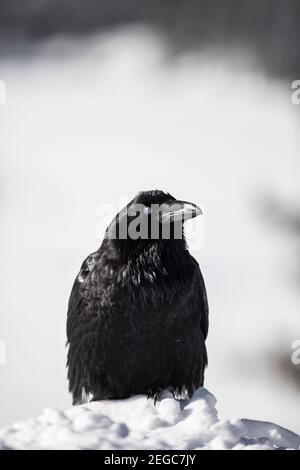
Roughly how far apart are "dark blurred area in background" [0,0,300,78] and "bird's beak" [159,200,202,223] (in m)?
1.32

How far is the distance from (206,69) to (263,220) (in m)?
1.16

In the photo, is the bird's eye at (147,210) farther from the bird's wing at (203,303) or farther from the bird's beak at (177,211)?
the bird's wing at (203,303)

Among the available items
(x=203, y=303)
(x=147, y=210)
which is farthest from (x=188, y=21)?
(x=203, y=303)

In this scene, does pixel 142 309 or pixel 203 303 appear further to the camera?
pixel 203 303

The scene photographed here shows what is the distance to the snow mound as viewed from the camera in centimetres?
272

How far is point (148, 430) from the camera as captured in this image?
9.27 ft

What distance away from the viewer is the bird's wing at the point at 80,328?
10.6ft

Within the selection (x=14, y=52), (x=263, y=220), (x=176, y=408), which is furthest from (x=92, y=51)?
(x=176, y=408)

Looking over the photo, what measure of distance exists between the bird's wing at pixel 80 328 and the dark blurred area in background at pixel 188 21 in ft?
4.66

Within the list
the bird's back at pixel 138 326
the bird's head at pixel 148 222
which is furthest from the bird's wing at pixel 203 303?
the bird's head at pixel 148 222

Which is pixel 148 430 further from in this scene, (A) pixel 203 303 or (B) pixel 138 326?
(A) pixel 203 303

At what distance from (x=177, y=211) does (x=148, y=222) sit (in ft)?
0.45

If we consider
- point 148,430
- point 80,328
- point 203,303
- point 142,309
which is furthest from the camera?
point 203,303

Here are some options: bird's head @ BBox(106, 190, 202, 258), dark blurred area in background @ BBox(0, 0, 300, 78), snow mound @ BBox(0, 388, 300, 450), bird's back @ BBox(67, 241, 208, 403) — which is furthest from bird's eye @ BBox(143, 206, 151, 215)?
dark blurred area in background @ BBox(0, 0, 300, 78)
